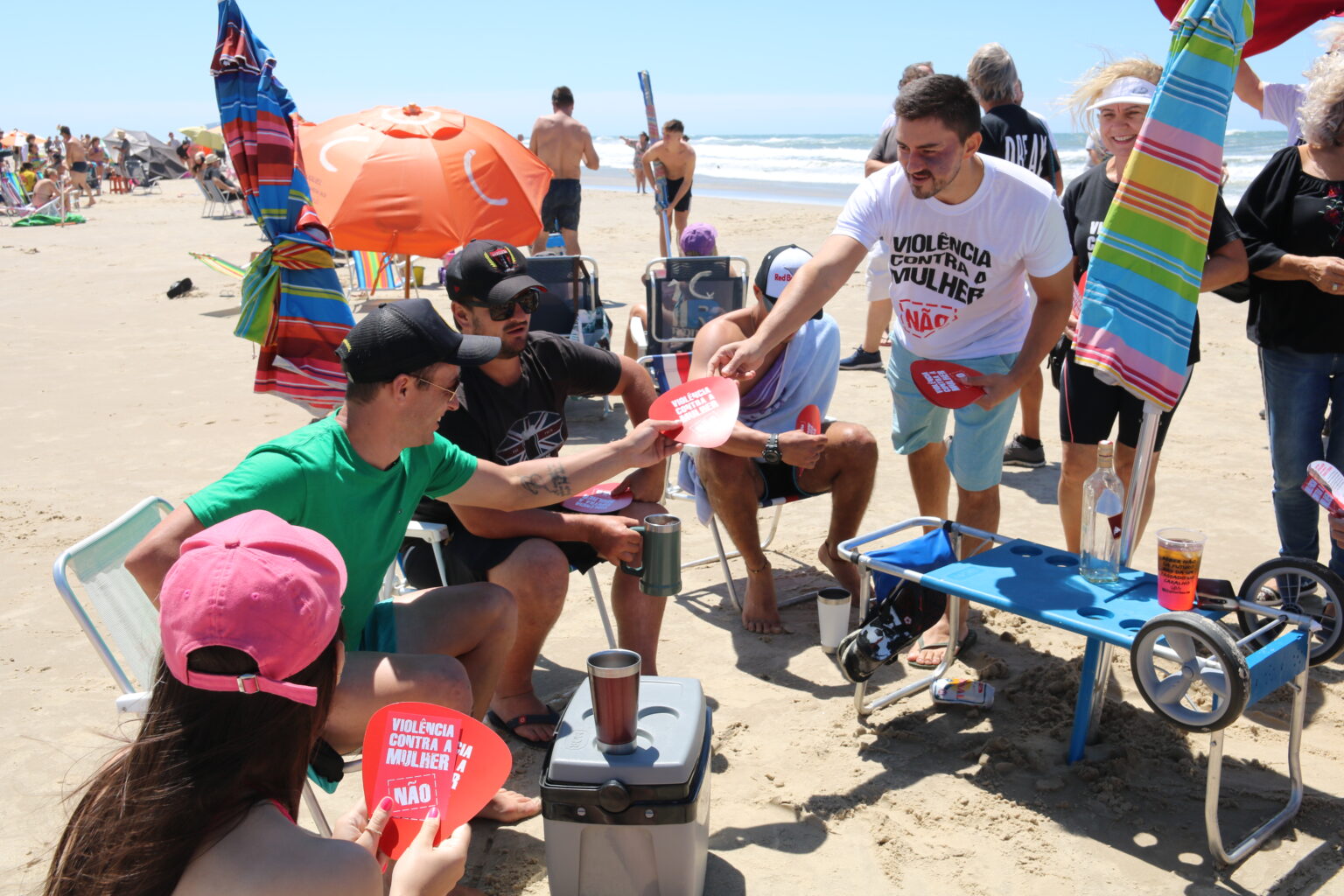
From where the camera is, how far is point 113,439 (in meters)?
6.59

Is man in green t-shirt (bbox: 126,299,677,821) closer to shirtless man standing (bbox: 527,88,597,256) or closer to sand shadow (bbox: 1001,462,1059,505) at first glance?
sand shadow (bbox: 1001,462,1059,505)

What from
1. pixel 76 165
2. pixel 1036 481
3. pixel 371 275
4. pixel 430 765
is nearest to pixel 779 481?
pixel 1036 481

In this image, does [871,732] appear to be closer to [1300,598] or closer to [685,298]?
[1300,598]

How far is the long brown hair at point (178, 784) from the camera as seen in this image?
1.43 metres

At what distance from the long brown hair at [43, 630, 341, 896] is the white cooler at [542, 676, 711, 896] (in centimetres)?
87

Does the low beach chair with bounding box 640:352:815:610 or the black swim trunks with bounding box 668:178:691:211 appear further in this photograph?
the black swim trunks with bounding box 668:178:691:211

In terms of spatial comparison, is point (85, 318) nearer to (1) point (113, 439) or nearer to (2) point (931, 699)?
(1) point (113, 439)

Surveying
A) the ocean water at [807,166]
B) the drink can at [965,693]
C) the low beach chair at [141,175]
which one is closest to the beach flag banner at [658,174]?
the drink can at [965,693]

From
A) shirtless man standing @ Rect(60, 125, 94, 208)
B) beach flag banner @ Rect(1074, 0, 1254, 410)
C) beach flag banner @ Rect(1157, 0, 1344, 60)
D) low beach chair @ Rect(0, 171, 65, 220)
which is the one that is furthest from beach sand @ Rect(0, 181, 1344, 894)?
shirtless man standing @ Rect(60, 125, 94, 208)

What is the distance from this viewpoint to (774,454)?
392 centimetres

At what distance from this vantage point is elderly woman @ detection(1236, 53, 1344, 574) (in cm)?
334

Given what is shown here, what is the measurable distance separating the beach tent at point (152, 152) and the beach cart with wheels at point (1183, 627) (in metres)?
38.5

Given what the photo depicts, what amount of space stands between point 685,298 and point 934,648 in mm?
3151

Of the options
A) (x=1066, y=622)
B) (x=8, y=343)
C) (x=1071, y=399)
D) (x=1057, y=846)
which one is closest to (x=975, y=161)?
(x=1071, y=399)
